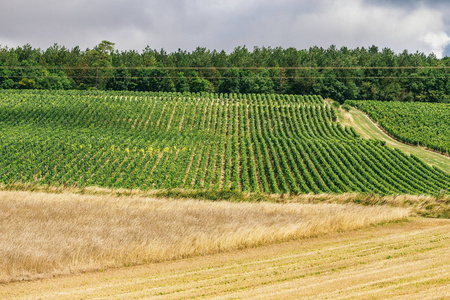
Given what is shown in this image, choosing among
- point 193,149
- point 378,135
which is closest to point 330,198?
point 193,149

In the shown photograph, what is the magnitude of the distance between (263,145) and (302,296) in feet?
117

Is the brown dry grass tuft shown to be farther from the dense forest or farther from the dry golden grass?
the dense forest

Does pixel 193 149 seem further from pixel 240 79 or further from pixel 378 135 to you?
pixel 240 79

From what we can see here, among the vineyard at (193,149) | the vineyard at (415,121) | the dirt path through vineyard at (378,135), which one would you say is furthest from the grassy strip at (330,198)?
the vineyard at (415,121)

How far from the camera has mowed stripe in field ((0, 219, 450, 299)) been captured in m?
9.57

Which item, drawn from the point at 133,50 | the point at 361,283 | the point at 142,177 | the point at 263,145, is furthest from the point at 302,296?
the point at 133,50

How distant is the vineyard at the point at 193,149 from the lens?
32750 mm

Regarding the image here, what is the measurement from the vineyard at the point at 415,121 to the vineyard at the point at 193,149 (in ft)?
28.4

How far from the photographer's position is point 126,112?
5959cm

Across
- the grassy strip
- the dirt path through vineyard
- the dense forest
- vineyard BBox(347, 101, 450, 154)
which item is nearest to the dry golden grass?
the grassy strip

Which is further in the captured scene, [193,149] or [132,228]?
[193,149]

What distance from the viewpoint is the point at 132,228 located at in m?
14.2

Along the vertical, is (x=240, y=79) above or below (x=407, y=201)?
above

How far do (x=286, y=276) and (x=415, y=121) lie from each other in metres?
61.9
